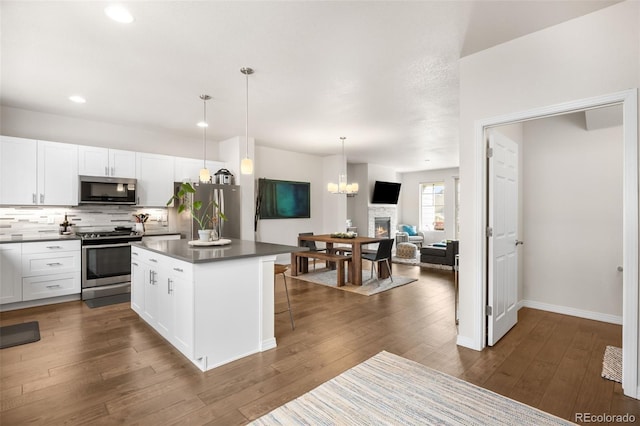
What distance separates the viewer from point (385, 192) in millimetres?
9977

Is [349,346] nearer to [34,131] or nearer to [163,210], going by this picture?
[163,210]

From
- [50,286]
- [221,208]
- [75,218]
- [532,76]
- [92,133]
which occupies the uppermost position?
[92,133]

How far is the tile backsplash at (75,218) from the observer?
4.39 m

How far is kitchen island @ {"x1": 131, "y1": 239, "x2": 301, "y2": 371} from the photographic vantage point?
2.48m

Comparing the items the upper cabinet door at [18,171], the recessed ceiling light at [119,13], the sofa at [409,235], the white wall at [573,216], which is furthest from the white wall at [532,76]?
the sofa at [409,235]

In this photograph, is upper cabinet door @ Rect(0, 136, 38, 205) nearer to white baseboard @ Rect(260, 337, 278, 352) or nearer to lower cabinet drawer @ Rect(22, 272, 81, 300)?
lower cabinet drawer @ Rect(22, 272, 81, 300)

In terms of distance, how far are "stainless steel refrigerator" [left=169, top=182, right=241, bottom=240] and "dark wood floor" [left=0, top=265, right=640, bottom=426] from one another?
1.77 metres

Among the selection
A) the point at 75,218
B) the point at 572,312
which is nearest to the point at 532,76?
the point at 572,312

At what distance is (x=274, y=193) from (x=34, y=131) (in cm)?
408

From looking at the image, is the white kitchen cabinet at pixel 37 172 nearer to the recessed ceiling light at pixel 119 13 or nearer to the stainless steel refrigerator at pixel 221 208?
the stainless steel refrigerator at pixel 221 208

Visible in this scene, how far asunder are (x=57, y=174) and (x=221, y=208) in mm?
2350

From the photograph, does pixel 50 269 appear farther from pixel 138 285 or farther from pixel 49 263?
pixel 138 285

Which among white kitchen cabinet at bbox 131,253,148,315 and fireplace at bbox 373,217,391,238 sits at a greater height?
fireplace at bbox 373,217,391,238

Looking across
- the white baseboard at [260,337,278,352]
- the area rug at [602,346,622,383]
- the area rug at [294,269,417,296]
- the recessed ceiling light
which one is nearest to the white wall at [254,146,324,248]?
the area rug at [294,269,417,296]
